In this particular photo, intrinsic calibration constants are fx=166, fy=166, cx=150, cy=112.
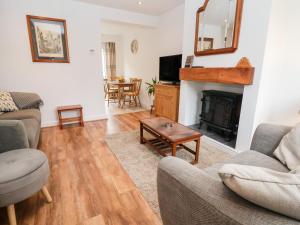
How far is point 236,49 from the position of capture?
225 centimetres

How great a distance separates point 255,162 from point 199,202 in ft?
2.89

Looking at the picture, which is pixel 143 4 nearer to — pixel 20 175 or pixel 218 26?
pixel 218 26

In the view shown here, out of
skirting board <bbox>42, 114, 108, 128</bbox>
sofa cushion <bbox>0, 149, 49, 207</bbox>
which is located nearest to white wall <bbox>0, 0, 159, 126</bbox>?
skirting board <bbox>42, 114, 108, 128</bbox>

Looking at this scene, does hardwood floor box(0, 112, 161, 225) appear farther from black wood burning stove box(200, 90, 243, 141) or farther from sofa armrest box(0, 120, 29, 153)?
black wood burning stove box(200, 90, 243, 141)

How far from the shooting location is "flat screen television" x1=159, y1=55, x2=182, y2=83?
358 centimetres

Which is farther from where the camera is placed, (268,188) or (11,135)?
(11,135)

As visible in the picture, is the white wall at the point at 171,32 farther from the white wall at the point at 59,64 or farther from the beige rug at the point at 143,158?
the beige rug at the point at 143,158

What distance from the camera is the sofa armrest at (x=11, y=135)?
157 centimetres

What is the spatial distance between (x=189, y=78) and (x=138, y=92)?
2.58 metres

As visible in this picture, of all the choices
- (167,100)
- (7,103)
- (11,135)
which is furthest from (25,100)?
(167,100)

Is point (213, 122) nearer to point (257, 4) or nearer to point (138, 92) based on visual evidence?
point (257, 4)

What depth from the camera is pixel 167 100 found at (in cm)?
381

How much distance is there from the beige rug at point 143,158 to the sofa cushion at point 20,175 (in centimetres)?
91

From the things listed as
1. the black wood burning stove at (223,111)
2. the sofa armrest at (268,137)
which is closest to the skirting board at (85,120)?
the black wood burning stove at (223,111)
